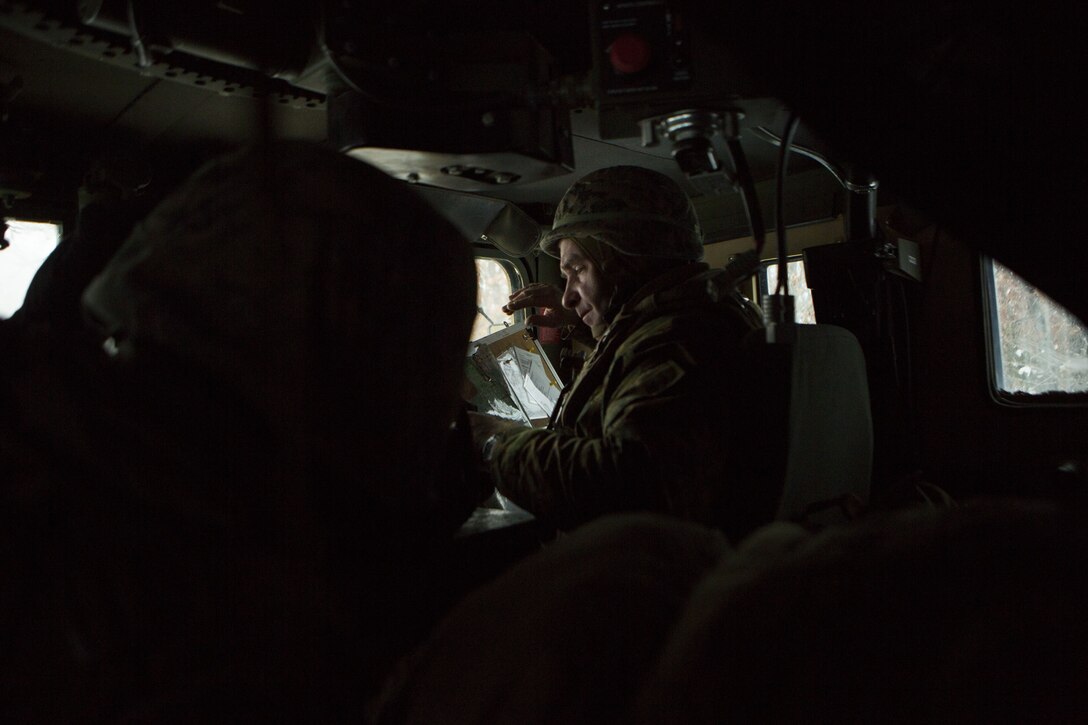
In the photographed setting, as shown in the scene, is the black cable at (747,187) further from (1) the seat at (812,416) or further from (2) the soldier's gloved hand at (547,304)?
(2) the soldier's gloved hand at (547,304)

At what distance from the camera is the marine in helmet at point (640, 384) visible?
1661 millimetres

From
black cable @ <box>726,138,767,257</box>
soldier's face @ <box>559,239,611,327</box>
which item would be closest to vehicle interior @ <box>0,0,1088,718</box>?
black cable @ <box>726,138,767,257</box>

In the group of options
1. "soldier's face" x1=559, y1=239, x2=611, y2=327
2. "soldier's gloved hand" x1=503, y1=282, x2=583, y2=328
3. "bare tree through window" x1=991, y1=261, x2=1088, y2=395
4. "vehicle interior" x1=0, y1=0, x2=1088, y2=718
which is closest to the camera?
"vehicle interior" x1=0, y1=0, x2=1088, y2=718

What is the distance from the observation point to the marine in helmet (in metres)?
1.66

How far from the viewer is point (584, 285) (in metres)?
2.28

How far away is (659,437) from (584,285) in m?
0.75

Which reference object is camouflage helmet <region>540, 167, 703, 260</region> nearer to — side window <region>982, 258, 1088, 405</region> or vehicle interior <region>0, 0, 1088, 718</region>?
vehicle interior <region>0, 0, 1088, 718</region>

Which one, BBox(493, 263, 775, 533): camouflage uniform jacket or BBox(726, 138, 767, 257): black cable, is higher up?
BBox(726, 138, 767, 257): black cable

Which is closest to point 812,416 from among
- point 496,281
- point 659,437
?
point 659,437

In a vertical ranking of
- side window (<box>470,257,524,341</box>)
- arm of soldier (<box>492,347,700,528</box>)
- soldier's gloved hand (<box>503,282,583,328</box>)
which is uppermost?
side window (<box>470,257,524,341</box>)

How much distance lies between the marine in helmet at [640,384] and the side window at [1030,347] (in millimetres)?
1168

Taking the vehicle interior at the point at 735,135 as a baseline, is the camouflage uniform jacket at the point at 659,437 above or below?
below

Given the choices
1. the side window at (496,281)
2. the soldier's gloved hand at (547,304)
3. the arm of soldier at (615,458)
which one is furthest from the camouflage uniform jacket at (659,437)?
the side window at (496,281)

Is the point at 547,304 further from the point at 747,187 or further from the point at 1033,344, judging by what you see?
the point at 1033,344
